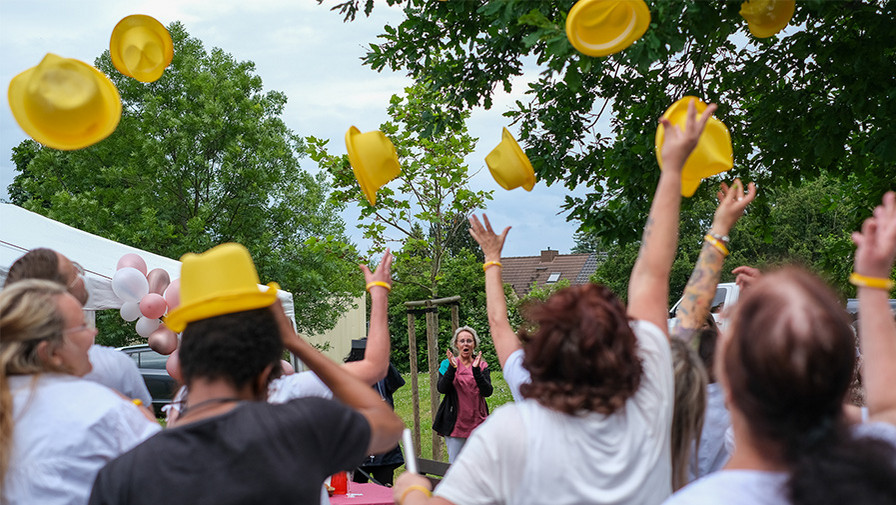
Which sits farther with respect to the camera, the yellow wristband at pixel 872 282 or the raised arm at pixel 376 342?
the raised arm at pixel 376 342

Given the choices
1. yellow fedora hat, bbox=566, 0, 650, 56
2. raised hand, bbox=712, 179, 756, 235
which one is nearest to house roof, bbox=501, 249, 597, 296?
yellow fedora hat, bbox=566, 0, 650, 56

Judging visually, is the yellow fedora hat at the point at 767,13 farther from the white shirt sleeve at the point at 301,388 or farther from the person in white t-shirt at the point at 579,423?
the white shirt sleeve at the point at 301,388

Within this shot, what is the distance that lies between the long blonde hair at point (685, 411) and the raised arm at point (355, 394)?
2.24 ft

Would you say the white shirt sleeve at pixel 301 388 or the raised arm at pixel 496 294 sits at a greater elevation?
the raised arm at pixel 496 294

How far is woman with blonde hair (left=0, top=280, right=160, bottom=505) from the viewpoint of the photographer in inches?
67.7

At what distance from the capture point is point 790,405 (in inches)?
45.9

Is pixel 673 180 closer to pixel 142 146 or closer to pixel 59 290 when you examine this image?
pixel 59 290

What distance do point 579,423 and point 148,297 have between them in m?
6.25

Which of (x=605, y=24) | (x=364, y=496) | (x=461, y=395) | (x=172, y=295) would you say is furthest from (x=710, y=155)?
(x=172, y=295)

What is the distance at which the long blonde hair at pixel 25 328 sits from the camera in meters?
1.77

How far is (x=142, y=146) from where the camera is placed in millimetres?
18172

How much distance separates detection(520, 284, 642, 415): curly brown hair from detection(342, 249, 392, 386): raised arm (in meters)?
0.51

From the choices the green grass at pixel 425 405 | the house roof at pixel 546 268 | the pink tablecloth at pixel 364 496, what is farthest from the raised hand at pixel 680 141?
the house roof at pixel 546 268

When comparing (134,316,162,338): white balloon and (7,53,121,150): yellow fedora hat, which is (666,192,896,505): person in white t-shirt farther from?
(134,316,162,338): white balloon
